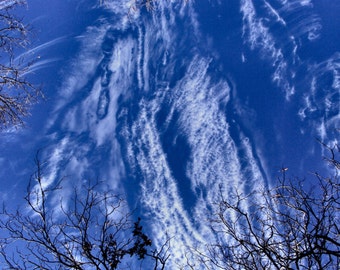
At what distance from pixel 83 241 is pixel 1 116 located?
354 cm

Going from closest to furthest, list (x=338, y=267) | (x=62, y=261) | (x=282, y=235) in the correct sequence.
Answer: (x=62, y=261), (x=338, y=267), (x=282, y=235)

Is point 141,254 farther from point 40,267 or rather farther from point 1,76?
point 1,76

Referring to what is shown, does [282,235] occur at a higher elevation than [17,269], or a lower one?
higher

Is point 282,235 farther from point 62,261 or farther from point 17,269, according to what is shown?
point 17,269

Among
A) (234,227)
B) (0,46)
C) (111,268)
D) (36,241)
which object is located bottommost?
(111,268)

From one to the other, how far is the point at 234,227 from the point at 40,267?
4.38 meters

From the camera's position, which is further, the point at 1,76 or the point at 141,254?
the point at 1,76

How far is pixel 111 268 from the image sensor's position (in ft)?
21.5

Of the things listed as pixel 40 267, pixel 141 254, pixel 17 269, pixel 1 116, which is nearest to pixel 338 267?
pixel 141 254

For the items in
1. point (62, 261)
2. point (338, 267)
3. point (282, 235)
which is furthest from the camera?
point (282, 235)

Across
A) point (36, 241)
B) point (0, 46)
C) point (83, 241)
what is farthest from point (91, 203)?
point (0, 46)

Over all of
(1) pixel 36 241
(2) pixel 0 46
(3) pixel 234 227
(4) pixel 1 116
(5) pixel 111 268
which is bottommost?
(5) pixel 111 268

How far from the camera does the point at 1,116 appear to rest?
303 inches

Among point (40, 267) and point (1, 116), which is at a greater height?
point (1, 116)
